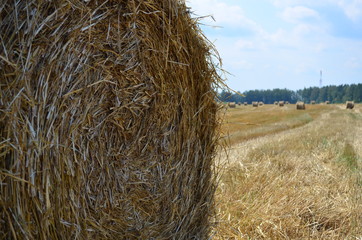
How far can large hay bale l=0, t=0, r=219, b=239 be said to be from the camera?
215 centimetres

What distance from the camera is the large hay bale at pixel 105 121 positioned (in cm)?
215

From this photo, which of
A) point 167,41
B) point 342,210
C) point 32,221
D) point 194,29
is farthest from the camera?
point 342,210

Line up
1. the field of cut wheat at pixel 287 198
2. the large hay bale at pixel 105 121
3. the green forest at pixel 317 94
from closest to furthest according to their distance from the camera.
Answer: the large hay bale at pixel 105 121
the field of cut wheat at pixel 287 198
the green forest at pixel 317 94

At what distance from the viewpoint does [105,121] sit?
267 centimetres

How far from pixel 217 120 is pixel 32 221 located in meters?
1.84

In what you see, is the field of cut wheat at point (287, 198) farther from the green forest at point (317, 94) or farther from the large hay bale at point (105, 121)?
the green forest at point (317, 94)

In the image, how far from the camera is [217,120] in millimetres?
3459

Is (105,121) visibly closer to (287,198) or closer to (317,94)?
(287,198)

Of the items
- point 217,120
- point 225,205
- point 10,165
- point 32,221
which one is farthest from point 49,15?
point 225,205

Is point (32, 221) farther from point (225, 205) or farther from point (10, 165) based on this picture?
point (225, 205)

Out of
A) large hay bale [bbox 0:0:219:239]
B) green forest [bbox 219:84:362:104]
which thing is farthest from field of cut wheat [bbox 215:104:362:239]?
green forest [bbox 219:84:362:104]

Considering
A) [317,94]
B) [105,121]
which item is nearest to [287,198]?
[105,121]

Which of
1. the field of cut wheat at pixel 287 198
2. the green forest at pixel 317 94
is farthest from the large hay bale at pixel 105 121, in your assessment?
the green forest at pixel 317 94

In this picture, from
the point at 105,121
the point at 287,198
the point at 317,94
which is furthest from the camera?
the point at 317,94
